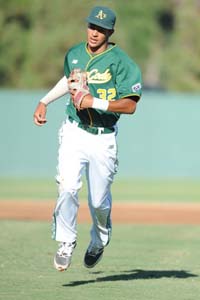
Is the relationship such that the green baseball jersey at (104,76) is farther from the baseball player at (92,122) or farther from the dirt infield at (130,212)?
the dirt infield at (130,212)

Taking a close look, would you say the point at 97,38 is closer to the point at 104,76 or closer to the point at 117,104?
the point at 104,76

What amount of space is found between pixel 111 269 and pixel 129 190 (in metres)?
11.7

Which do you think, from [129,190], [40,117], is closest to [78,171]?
[40,117]

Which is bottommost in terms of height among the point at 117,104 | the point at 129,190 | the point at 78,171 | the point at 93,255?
the point at 129,190

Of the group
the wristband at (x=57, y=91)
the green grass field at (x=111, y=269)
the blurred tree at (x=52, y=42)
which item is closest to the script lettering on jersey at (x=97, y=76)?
the wristband at (x=57, y=91)

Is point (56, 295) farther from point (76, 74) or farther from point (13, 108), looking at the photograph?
point (13, 108)

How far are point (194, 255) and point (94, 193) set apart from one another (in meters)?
2.51

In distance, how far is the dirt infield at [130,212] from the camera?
14461 mm

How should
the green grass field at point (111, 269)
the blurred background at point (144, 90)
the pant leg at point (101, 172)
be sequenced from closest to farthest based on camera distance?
1. the green grass field at point (111, 269)
2. the pant leg at point (101, 172)
3. the blurred background at point (144, 90)

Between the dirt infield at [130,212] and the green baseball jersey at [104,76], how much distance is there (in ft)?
20.9

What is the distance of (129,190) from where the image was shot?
20.7m

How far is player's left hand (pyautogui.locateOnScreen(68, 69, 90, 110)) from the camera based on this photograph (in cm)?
759

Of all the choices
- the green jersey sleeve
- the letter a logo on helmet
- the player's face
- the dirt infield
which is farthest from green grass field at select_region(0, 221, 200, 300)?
the letter a logo on helmet

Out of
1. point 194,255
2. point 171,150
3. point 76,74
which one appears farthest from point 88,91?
point 171,150
